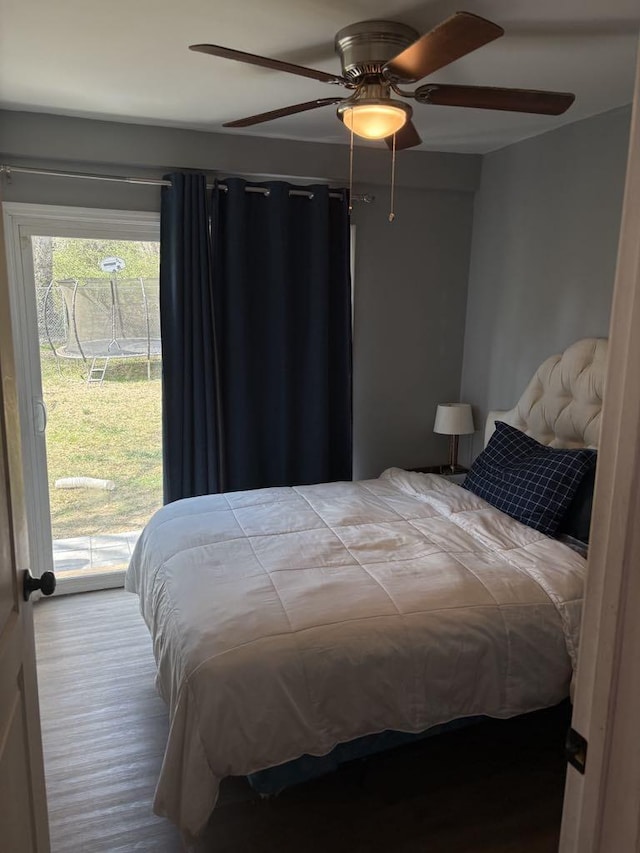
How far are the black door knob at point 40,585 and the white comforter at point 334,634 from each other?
1.91 feet

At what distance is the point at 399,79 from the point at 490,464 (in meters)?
1.91

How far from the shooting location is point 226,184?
349 cm

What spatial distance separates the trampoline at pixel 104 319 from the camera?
3502mm

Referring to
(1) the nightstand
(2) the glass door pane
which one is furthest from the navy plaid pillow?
(2) the glass door pane

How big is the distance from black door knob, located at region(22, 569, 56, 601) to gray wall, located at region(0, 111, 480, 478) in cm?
251

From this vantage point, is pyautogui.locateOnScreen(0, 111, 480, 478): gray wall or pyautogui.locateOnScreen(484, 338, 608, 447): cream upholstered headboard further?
pyautogui.locateOnScreen(0, 111, 480, 478): gray wall

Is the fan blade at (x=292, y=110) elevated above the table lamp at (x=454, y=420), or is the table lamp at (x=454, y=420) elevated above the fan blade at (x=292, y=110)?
the fan blade at (x=292, y=110)

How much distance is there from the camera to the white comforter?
180 cm

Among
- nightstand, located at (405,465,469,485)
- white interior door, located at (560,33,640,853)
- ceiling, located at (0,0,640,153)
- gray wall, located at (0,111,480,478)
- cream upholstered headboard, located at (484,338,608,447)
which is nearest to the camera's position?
white interior door, located at (560,33,640,853)

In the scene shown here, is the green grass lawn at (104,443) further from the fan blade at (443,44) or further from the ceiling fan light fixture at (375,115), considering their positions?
the fan blade at (443,44)

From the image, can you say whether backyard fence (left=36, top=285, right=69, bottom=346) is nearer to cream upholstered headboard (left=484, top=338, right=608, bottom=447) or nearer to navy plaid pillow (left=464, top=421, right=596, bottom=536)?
navy plaid pillow (left=464, top=421, right=596, bottom=536)

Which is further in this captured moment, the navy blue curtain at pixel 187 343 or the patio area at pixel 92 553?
the patio area at pixel 92 553

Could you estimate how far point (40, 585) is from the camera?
1.45 meters

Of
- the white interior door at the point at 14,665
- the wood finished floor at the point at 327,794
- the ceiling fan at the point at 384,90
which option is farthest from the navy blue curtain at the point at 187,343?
the white interior door at the point at 14,665
